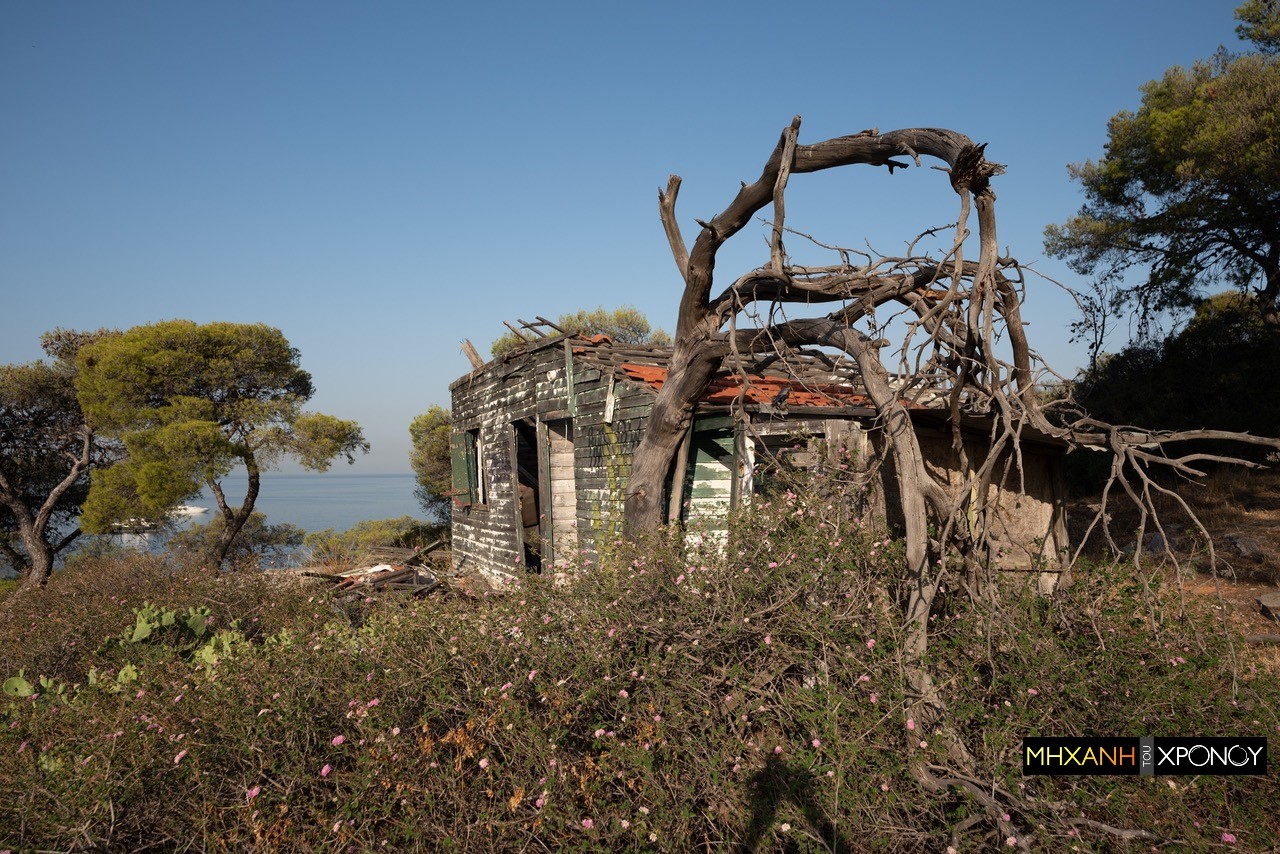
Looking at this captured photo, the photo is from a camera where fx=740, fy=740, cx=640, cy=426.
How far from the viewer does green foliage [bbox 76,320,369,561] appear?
651 inches

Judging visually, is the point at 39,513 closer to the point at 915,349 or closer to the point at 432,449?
the point at 432,449

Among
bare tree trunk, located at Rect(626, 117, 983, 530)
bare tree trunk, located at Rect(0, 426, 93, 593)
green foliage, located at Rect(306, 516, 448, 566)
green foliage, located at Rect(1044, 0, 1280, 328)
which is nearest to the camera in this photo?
bare tree trunk, located at Rect(626, 117, 983, 530)

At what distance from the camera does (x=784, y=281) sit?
608cm

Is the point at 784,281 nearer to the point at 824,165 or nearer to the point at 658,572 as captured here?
the point at 824,165

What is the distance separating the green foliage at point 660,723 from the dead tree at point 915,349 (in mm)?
301

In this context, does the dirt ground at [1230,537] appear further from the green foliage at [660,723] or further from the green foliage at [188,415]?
the green foliage at [188,415]

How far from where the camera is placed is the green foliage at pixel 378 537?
17.8m

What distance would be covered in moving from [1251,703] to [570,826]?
368cm

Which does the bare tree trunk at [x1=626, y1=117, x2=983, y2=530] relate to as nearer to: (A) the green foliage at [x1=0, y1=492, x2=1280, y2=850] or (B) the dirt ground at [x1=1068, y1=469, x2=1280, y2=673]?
(A) the green foliage at [x1=0, y1=492, x2=1280, y2=850]

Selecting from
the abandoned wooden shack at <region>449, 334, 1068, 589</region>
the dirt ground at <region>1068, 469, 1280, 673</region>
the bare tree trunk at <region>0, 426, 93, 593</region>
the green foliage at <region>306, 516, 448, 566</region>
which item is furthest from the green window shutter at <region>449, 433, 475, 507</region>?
the bare tree trunk at <region>0, 426, 93, 593</region>

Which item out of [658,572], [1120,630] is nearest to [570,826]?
[658,572]

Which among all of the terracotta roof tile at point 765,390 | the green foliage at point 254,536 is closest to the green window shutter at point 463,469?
the terracotta roof tile at point 765,390

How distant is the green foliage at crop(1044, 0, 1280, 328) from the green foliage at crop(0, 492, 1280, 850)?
8918mm

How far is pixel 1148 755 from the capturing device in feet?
12.1
